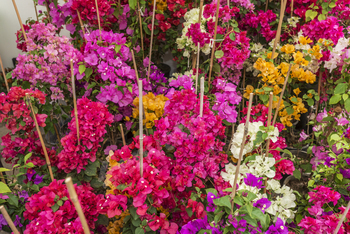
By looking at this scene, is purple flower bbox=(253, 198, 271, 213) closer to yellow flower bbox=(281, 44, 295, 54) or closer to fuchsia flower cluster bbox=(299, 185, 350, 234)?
fuchsia flower cluster bbox=(299, 185, 350, 234)

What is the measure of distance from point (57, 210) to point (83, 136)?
0.99 ft

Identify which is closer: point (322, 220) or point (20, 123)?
point (322, 220)

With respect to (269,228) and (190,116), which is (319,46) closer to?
(190,116)

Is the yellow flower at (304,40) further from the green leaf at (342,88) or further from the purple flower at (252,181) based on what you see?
the purple flower at (252,181)

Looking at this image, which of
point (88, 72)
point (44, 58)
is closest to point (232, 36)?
point (88, 72)

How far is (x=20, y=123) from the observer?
1.04 m

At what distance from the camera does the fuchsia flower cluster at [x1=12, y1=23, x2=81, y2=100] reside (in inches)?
50.8

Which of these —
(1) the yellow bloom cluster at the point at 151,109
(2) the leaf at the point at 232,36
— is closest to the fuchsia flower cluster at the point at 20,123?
(1) the yellow bloom cluster at the point at 151,109

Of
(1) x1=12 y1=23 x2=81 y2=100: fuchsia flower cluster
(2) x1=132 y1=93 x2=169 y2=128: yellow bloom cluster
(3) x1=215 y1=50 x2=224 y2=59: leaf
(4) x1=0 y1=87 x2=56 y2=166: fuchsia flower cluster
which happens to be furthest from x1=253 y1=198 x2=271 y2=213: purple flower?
(1) x1=12 y1=23 x2=81 y2=100: fuchsia flower cluster

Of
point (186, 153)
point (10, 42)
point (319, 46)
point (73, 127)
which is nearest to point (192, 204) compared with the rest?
point (186, 153)

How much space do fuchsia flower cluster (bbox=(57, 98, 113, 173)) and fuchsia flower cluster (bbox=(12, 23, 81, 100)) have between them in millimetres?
411

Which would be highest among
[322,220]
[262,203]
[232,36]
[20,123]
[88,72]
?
[232,36]

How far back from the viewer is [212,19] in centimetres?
136

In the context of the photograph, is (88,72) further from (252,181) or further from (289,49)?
(289,49)
